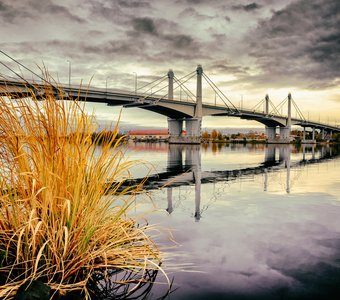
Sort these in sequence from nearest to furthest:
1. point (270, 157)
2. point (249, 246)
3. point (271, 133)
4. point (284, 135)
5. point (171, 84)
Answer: point (249, 246)
point (270, 157)
point (171, 84)
point (284, 135)
point (271, 133)

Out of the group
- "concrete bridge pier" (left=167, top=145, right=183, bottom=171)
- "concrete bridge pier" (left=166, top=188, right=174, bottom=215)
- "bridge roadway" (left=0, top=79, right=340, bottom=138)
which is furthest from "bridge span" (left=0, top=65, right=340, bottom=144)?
"concrete bridge pier" (left=166, top=188, right=174, bottom=215)

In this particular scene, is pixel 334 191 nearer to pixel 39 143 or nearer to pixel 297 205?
pixel 297 205

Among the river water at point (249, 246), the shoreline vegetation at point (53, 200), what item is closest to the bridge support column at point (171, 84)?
the river water at point (249, 246)

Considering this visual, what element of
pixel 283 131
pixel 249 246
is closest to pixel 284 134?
pixel 283 131

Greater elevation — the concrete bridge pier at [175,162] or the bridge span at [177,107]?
the bridge span at [177,107]

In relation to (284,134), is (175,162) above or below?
below

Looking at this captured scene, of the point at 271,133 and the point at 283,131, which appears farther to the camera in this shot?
the point at 271,133

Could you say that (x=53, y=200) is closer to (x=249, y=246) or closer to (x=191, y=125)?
(x=249, y=246)

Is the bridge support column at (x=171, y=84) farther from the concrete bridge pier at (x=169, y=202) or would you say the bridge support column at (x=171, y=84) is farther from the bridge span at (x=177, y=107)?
the concrete bridge pier at (x=169, y=202)

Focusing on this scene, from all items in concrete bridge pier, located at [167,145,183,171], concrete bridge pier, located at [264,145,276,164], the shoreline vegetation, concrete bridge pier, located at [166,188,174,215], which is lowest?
concrete bridge pier, located at [264,145,276,164]

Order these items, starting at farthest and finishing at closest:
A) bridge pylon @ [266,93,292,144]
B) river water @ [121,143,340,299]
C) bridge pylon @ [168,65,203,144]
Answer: bridge pylon @ [266,93,292,144] < bridge pylon @ [168,65,203,144] < river water @ [121,143,340,299]

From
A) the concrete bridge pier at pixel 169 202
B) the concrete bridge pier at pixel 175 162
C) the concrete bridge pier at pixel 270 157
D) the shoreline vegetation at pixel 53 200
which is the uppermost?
the shoreline vegetation at pixel 53 200

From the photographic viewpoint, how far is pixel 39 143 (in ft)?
10.6

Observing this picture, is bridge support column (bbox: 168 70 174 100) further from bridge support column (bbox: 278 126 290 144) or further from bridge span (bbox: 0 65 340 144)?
bridge support column (bbox: 278 126 290 144)
